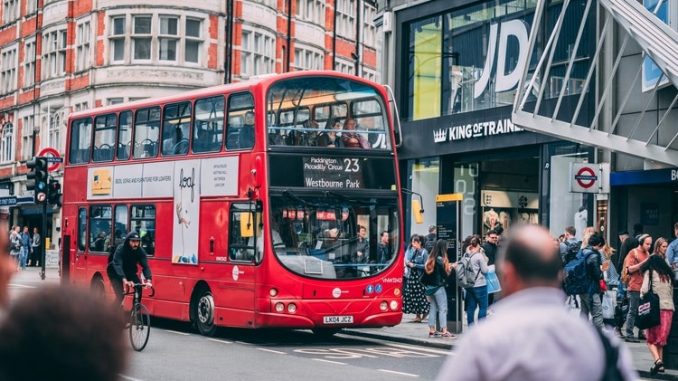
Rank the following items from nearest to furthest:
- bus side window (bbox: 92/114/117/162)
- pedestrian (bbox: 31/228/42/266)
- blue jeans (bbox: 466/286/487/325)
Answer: blue jeans (bbox: 466/286/487/325)
bus side window (bbox: 92/114/117/162)
pedestrian (bbox: 31/228/42/266)

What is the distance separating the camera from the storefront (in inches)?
997

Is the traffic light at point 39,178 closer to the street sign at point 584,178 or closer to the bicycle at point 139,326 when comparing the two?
the bicycle at point 139,326

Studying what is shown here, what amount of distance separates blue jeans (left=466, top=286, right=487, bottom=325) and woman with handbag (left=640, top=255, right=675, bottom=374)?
5.09 m

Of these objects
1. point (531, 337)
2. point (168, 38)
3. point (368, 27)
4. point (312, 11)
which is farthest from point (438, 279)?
point (368, 27)

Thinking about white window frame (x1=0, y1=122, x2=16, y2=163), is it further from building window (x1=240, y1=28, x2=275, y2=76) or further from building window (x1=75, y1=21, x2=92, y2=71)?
building window (x1=240, y1=28, x2=275, y2=76)

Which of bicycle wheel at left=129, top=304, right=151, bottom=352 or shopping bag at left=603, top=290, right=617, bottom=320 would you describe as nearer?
bicycle wheel at left=129, top=304, right=151, bottom=352

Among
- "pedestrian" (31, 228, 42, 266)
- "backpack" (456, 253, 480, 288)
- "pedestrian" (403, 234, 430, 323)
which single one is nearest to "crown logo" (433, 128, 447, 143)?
"pedestrian" (403, 234, 430, 323)

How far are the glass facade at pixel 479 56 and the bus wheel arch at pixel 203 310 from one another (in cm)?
876

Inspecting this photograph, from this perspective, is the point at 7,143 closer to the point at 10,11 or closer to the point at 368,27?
the point at 10,11

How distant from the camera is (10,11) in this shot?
6069 cm

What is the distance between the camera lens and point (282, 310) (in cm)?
1838

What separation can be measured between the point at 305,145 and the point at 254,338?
3.68 meters

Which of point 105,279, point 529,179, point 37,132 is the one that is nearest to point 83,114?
point 105,279

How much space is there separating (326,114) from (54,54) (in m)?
36.9
